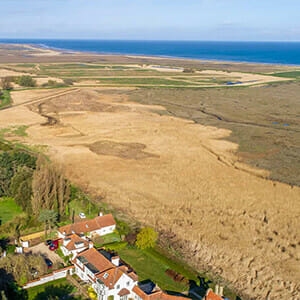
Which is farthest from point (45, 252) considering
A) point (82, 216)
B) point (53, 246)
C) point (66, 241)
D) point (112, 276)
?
point (112, 276)

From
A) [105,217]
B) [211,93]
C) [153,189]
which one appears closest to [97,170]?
[153,189]

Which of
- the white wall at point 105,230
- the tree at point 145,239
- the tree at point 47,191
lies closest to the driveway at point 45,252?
the white wall at point 105,230

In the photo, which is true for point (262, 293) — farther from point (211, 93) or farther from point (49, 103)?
point (211, 93)

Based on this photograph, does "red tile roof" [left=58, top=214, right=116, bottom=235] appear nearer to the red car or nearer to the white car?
the red car

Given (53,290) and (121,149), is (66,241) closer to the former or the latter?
(53,290)

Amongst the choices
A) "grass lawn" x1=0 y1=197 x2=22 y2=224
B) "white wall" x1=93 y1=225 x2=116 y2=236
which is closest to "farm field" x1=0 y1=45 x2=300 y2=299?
"white wall" x1=93 y1=225 x2=116 y2=236

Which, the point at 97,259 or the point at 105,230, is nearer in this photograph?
the point at 97,259
